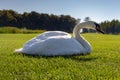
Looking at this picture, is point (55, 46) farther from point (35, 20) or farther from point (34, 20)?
point (35, 20)

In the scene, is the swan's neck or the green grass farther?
the swan's neck

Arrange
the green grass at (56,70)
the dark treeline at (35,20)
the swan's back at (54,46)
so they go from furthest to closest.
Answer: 1. the dark treeline at (35,20)
2. the swan's back at (54,46)
3. the green grass at (56,70)

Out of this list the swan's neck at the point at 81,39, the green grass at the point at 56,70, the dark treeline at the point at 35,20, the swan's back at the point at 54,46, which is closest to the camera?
the green grass at the point at 56,70

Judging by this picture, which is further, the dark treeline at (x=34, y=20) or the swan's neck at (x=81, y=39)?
the dark treeline at (x=34, y=20)

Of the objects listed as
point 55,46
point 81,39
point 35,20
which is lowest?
point 55,46

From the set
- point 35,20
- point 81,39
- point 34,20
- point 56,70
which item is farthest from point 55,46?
point 35,20

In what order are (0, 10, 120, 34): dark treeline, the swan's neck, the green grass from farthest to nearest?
(0, 10, 120, 34): dark treeline
the swan's neck
the green grass

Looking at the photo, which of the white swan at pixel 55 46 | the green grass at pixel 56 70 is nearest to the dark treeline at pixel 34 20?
the white swan at pixel 55 46

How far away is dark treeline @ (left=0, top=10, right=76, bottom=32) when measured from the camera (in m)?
80.9

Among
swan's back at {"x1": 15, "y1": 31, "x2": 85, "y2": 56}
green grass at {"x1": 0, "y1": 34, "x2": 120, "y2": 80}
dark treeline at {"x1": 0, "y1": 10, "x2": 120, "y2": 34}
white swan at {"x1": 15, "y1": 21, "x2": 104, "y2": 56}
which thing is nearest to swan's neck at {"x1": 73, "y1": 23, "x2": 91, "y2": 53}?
white swan at {"x1": 15, "y1": 21, "x2": 104, "y2": 56}

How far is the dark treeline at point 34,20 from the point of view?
80.9 m

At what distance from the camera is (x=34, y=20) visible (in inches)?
3322

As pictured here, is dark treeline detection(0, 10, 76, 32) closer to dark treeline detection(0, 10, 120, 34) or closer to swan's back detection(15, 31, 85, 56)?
dark treeline detection(0, 10, 120, 34)

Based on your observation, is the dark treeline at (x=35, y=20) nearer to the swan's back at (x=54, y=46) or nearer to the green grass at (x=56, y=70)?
the swan's back at (x=54, y=46)
